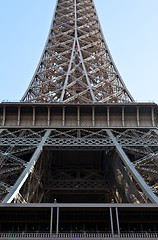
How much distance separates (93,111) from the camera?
3409 centimetres

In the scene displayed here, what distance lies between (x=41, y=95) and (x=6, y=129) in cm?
843

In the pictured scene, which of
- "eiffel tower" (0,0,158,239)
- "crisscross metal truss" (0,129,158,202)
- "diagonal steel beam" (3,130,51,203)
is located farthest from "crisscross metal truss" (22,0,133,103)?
"diagonal steel beam" (3,130,51,203)

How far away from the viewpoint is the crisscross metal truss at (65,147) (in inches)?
980

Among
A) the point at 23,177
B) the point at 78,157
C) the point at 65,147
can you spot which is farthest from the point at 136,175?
the point at 78,157

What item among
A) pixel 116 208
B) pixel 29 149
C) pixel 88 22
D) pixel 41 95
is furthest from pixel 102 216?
pixel 88 22

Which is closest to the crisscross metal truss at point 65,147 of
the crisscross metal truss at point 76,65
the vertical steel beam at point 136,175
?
the vertical steel beam at point 136,175

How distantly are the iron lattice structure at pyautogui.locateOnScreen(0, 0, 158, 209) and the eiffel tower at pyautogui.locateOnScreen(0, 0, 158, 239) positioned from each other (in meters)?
0.08

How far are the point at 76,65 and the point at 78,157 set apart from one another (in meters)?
16.3

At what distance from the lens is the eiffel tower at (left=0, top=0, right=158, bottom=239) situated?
17.9 meters

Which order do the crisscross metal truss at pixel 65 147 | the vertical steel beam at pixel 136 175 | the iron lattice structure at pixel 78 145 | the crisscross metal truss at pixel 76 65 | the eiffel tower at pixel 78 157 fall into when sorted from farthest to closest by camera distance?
the crisscross metal truss at pixel 76 65 < the iron lattice structure at pixel 78 145 < the crisscross metal truss at pixel 65 147 < the vertical steel beam at pixel 136 175 < the eiffel tower at pixel 78 157

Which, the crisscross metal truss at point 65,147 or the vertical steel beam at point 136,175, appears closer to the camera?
the vertical steel beam at point 136,175

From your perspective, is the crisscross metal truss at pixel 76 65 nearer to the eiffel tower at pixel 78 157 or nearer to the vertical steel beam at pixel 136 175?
the eiffel tower at pixel 78 157

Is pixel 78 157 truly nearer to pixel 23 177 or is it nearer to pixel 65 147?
pixel 65 147

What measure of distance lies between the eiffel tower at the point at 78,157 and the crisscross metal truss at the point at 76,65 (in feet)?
0.58
